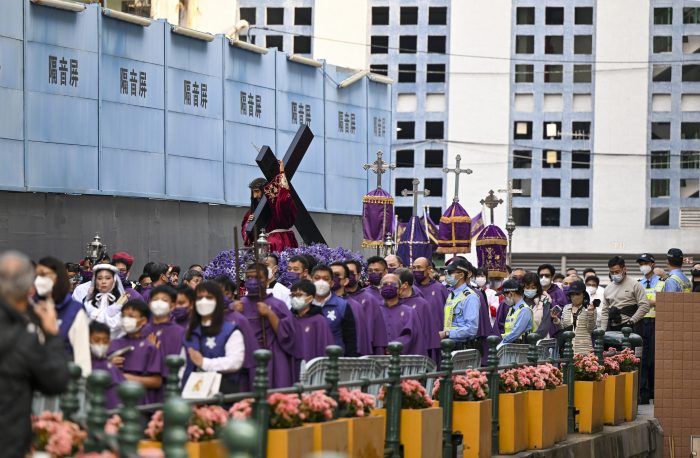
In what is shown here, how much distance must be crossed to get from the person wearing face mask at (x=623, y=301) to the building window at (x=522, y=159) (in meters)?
67.5

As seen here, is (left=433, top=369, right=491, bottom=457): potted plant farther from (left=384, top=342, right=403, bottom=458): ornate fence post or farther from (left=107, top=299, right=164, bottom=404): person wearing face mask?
(left=107, top=299, right=164, bottom=404): person wearing face mask

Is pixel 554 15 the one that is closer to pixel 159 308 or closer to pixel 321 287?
pixel 321 287

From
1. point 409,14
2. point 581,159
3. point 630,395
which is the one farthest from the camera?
point 409,14

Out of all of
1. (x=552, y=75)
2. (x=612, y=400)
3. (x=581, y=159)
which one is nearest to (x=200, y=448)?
(x=612, y=400)

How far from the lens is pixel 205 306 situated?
40.2ft

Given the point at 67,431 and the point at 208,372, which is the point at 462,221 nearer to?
the point at 208,372

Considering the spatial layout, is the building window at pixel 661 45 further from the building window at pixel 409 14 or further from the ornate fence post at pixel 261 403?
the ornate fence post at pixel 261 403

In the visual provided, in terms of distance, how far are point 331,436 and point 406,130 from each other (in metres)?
82.2

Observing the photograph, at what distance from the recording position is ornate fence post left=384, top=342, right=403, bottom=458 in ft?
45.8

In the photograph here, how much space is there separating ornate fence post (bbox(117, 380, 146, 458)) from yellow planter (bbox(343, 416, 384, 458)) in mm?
4025

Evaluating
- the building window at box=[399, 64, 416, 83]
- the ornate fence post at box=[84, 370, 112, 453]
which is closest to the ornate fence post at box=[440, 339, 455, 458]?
the ornate fence post at box=[84, 370, 112, 453]

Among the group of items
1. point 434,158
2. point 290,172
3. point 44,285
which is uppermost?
point 434,158

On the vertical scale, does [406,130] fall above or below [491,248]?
above

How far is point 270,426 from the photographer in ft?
38.2
